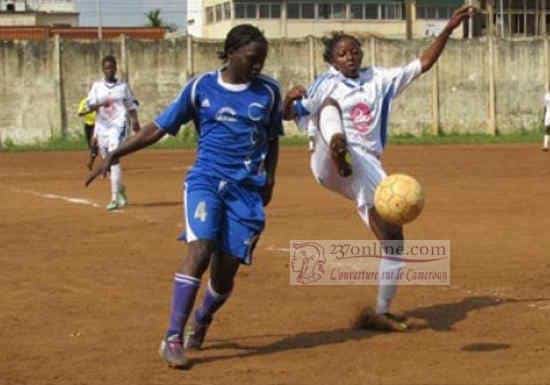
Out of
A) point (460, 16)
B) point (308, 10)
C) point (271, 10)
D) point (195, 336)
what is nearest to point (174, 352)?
point (195, 336)

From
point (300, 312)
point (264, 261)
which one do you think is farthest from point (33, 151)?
point (300, 312)

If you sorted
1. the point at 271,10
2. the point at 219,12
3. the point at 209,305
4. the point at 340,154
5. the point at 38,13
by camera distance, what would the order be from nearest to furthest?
1. the point at 209,305
2. the point at 340,154
3. the point at 271,10
4. the point at 219,12
5. the point at 38,13

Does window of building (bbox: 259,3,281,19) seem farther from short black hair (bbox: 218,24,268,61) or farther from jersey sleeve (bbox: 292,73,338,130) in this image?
short black hair (bbox: 218,24,268,61)

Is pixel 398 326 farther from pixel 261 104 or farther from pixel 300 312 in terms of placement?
pixel 261 104

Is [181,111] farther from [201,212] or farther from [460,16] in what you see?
[460,16]

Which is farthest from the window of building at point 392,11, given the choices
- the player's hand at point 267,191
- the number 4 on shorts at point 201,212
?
the number 4 on shorts at point 201,212

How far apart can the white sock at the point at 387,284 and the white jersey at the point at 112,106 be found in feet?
31.0

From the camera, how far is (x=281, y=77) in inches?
1560

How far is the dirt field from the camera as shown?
735 cm

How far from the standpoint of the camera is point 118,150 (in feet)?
25.6

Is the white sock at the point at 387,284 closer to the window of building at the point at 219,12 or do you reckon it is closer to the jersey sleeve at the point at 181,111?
the jersey sleeve at the point at 181,111

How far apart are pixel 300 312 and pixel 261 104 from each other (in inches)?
89.0

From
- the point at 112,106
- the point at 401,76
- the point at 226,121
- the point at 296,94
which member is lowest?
the point at 112,106

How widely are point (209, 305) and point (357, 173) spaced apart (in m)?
1.55
